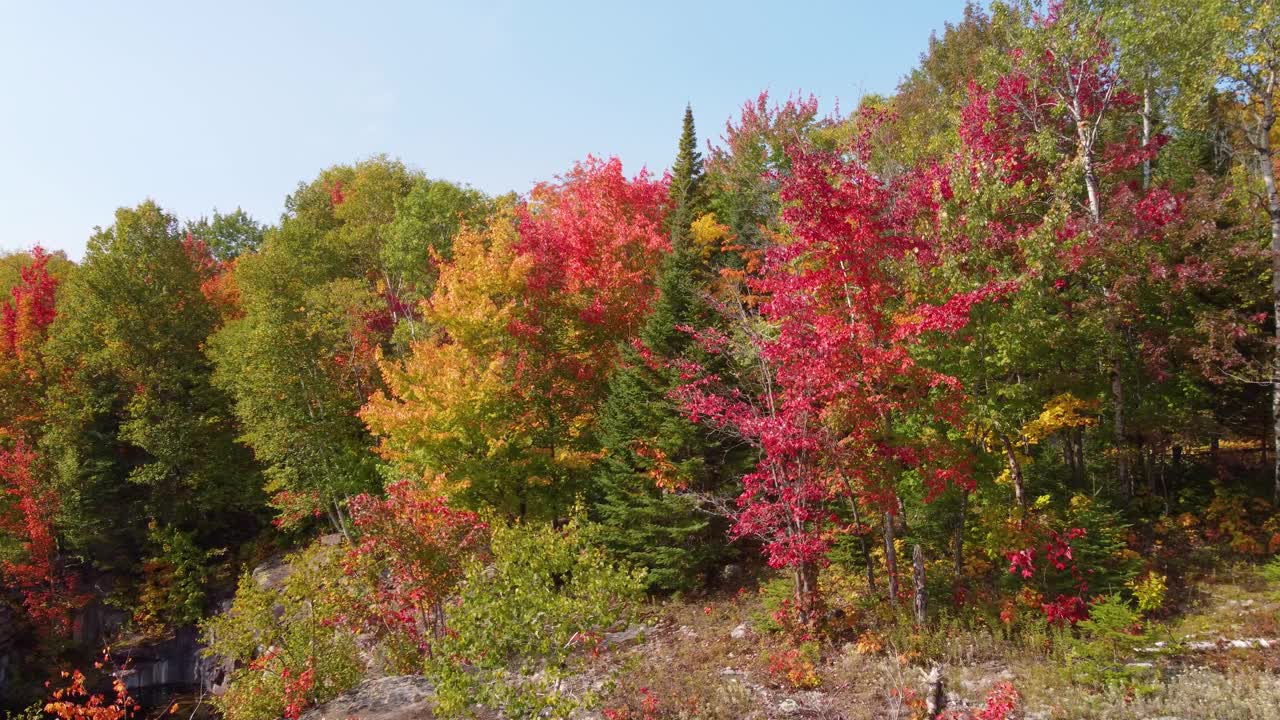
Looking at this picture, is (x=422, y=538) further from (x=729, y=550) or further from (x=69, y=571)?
(x=69, y=571)

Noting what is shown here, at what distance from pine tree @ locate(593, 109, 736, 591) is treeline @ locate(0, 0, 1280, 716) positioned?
0.09 meters

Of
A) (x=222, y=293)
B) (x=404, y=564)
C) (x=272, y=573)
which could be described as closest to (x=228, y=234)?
(x=222, y=293)

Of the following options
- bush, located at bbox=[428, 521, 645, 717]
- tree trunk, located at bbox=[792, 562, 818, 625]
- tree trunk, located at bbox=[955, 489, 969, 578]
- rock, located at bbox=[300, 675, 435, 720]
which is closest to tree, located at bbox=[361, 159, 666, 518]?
rock, located at bbox=[300, 675, 435, 720]

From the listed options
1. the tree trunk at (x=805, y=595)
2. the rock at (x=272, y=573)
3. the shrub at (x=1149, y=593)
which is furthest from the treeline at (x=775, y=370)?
the rock at (x=272, y=573)

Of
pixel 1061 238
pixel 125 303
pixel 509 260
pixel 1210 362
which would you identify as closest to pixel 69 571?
pixel 125 303

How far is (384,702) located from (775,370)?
10.1 meters

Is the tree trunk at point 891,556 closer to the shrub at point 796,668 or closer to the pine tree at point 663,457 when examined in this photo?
the shrub at point 796,668

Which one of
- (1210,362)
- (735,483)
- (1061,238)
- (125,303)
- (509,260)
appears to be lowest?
(735,483)

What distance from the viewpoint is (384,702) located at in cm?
1262

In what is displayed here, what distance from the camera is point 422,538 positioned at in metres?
12.8

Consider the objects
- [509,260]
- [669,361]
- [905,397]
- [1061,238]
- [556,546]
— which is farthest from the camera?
[509,260]

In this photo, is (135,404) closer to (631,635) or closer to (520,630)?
(631,635)

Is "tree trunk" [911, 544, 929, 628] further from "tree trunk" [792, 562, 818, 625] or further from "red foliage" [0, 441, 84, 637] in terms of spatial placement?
"red foliage" [0, 441, 84, 637]

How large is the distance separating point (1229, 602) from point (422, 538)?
49.2ft
